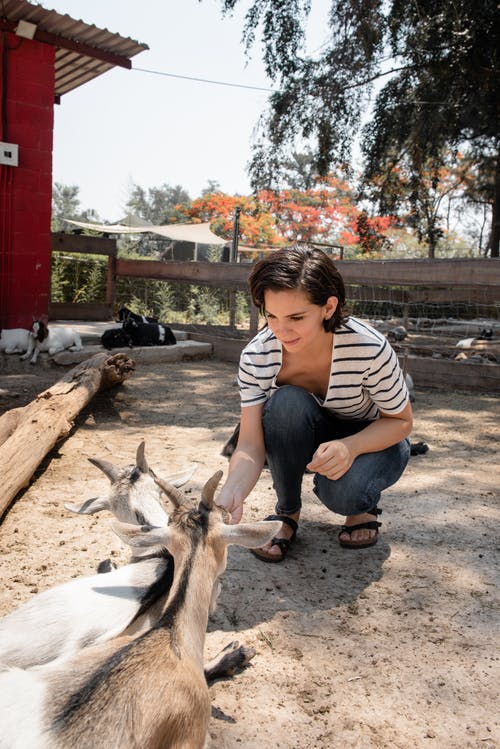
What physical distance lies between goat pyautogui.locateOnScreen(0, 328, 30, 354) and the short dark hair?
5578 millimetres

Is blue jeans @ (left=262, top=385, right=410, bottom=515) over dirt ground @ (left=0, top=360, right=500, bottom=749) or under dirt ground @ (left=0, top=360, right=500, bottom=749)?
over

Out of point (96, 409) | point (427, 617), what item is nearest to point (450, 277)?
point (96, 409)

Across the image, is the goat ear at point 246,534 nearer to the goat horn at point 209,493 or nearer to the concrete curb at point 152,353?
the goat horn at point 209,493

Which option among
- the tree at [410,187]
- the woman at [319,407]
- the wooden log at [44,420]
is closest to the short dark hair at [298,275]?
the woman at [319,407]

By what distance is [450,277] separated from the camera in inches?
241

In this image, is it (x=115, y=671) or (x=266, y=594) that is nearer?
(x=115, y=671)

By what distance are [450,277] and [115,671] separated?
5.49 meters

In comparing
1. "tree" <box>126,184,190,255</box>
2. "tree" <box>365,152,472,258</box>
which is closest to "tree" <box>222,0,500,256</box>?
"tree" <box>365,152,472,258</box>

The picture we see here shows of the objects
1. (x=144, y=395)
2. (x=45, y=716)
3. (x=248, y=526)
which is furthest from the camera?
(x=144, y=395)

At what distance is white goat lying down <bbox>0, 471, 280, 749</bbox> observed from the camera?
3.92 ft

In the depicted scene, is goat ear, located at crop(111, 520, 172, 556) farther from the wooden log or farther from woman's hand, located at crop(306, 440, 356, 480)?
the wooden log

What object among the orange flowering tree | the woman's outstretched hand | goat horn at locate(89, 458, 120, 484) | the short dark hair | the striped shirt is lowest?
goat horn at locate(89, 458, 120, 484)

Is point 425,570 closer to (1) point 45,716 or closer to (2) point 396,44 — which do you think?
(1) point 45,716

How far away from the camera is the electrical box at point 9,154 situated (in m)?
7.24
